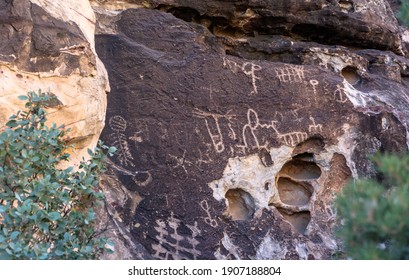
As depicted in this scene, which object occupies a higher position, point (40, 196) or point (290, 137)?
point (40, 196)

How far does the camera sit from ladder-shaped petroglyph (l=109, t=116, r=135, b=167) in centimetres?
412

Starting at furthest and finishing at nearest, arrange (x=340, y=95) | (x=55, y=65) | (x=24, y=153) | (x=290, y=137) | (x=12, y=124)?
(x=340, y=95), (x=290, y=137), (x=55, y=65), (x=12, y=124), (x=24, y=153)

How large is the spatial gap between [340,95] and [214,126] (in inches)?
37.3

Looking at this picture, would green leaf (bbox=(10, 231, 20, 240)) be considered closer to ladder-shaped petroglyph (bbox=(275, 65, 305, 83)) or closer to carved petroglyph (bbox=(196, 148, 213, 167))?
carved petroglyph (bbox=(196, 148, 213, 167))

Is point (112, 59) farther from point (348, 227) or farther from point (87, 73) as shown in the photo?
point (348, 227)

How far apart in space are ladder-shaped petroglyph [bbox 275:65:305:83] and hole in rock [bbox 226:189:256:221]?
0.83 metres

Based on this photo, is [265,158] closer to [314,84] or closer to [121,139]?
[314,84]

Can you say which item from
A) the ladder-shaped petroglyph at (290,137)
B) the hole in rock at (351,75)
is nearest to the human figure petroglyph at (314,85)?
the ladder-shaped petroglyph at (290,137)

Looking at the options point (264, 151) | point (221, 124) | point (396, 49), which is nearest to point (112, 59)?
point (221, 124)

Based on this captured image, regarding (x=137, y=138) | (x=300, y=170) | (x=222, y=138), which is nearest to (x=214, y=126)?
(x=222, y=138)

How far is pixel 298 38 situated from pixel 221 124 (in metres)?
1.44

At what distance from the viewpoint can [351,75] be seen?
16.8 feet

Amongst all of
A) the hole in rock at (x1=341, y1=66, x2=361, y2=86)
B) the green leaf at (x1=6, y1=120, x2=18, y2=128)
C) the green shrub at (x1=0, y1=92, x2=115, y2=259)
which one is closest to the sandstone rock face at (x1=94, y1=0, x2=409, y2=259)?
the hole in rock at (x1=341, y1=66, x2=361, y2=86)

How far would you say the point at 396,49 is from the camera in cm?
565
